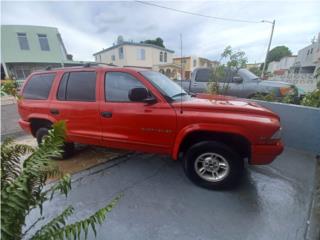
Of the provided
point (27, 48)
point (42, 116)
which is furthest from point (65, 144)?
point (27, 48)

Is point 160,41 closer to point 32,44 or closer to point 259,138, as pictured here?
point 32,44

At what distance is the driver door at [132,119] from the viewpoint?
9.17 ft

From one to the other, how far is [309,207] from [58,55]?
25798 millimetres

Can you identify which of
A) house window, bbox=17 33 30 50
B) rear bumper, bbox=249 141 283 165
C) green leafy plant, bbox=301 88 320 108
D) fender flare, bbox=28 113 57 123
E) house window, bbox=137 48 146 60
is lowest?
rear bumper, bbox=249 141 283 165

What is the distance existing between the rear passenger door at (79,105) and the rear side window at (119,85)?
0.79ft

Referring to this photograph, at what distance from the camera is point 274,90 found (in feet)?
19.8

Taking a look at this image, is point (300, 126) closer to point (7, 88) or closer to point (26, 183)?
point (26, 183)

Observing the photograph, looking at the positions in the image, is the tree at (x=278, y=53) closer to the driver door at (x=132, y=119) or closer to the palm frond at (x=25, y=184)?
the driver door at (x=132, y=119)

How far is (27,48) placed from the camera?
20562mm

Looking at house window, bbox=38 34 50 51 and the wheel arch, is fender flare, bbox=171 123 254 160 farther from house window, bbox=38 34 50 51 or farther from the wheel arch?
house window, bbox=38 34 50 51

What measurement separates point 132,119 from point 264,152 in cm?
196

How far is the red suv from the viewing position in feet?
8.39

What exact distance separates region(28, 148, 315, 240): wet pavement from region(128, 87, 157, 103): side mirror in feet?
4.53

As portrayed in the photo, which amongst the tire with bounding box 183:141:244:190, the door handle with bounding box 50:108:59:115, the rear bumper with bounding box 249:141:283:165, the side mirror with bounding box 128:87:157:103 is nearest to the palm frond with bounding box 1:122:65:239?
the side mirror with bounding box 128:87:157:103
